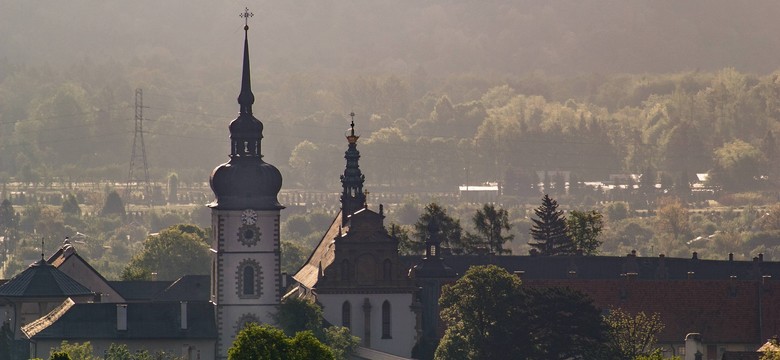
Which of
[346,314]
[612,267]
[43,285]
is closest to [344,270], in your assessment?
[346,314]

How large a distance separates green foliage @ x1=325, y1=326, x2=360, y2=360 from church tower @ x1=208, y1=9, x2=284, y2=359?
434 cm

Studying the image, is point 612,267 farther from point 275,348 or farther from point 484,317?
point 275,348

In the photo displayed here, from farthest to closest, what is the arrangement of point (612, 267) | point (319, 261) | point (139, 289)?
point (139, 289), point (612, 267), point (319, 261)

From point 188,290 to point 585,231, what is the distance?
27.2m

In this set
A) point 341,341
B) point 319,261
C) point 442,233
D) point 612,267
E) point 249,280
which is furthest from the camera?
point 442,233

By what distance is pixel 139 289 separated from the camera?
150 metres

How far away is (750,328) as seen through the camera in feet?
413

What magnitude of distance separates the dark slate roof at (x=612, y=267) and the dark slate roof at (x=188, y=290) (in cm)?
1057

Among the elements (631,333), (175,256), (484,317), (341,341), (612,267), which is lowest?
(341,341)

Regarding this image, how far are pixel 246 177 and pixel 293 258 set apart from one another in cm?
6607

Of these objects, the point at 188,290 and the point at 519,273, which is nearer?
the point at 519,273

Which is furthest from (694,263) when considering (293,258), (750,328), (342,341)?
(293,258)

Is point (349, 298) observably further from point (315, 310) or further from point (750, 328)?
point (750, 328)

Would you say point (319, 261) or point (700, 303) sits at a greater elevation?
point (319, 261)
